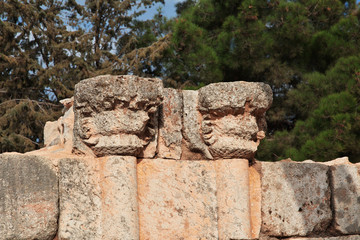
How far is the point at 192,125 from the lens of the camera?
13.1 ft

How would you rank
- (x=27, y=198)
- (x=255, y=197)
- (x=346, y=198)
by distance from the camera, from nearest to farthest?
(x=27, y=198) → (x=255, y=197) → (x=346, y=198)

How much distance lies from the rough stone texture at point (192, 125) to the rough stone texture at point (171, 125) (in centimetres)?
5

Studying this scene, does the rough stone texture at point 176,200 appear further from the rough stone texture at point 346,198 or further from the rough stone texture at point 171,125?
the rough stone texture at point 346,198

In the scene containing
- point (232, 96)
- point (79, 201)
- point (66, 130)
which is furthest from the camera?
point (66, 130)

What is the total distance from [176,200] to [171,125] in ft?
1.86

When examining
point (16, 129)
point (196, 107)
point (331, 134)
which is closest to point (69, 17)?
point (16, 129)

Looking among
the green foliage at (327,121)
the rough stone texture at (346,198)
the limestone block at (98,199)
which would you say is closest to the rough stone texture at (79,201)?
the limestone block at (98,199)

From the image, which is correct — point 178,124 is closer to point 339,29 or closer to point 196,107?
point 196,107

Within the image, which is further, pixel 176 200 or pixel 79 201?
pixel 176 200

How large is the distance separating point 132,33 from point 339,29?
24.6 ft

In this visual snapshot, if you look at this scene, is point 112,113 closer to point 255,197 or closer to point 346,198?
point 255,197

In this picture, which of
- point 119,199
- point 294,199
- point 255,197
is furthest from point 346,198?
point 119,199

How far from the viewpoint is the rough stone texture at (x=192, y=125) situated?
13.0ft

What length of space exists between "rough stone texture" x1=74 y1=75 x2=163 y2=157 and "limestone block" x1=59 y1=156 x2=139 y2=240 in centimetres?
11
